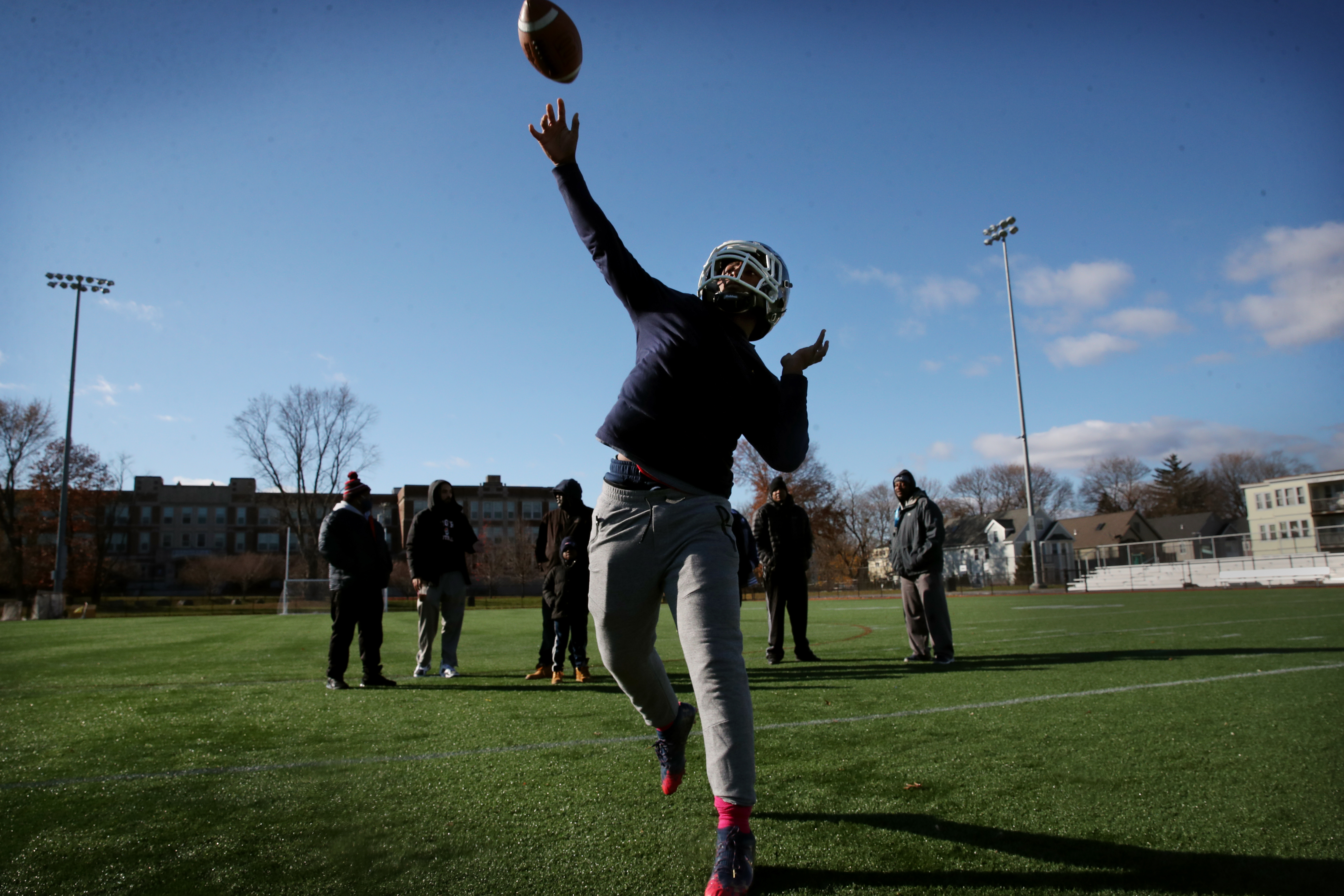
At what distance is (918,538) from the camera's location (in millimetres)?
8359

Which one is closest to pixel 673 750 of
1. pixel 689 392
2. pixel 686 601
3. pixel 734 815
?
→ pixel 734 815

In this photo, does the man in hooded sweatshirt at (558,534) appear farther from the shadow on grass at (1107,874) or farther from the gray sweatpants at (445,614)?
the shadow on grass at (1107,874)

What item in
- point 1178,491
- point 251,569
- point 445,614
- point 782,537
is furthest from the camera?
point 1178,491

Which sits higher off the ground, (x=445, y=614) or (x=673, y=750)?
(x=445, y=614)

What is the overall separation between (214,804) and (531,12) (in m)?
3.58

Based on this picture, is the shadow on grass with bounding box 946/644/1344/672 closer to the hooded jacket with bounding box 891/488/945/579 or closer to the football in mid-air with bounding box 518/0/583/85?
the hooded jacket with bounding box 891/488/945/579

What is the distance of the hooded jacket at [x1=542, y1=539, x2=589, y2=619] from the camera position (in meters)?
7.61

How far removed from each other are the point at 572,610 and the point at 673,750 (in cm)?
486

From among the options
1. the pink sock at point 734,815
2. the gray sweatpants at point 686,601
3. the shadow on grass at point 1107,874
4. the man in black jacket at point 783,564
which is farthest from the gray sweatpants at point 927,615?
the pink sock at point 734,815

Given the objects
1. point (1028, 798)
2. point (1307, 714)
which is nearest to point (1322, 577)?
point (1307, 714)

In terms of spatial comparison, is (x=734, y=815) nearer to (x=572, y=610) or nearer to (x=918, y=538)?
(x=572, y=610)

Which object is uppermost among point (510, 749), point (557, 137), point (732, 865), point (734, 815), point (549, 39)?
point (549, 39)

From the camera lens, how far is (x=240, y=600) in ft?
174

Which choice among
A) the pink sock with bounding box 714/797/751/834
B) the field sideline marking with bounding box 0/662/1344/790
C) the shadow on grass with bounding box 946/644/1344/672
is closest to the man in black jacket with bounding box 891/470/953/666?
the shadow on grass with bounding box 946/644/1344/672
